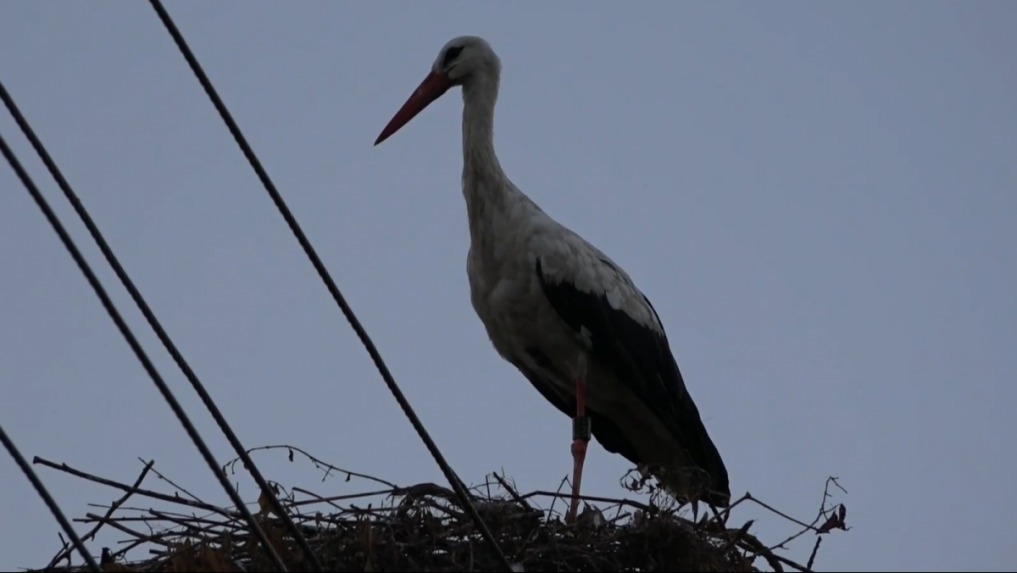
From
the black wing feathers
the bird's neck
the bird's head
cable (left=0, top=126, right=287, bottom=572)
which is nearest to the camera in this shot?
cable (left=0, top=126, right=287, bottom=572)

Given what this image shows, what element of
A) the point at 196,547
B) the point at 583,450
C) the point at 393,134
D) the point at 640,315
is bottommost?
the point at 196,547

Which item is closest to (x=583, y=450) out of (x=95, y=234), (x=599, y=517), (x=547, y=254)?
(x=547, y=254)

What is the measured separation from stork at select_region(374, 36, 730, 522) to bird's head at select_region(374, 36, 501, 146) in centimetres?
17

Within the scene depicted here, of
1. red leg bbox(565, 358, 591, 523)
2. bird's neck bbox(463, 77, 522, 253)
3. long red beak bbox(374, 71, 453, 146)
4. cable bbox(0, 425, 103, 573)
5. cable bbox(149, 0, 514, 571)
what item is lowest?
cable bbox(0, 425, 103, 573)

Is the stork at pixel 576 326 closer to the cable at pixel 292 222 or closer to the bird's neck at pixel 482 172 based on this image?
the bird's neck at pixel 482 172

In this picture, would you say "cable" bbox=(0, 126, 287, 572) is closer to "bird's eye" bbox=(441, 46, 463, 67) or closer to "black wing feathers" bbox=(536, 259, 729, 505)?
"black wing feathers" bbox=(536, 259, 729, 505)

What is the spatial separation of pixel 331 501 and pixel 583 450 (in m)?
2.02

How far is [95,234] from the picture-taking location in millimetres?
3605

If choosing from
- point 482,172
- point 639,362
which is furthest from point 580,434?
point 482,172

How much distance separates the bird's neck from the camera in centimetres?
676

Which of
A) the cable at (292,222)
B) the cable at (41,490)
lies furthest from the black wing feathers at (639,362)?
the cable at (41,490)

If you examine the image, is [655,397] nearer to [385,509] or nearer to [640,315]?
[640,315]

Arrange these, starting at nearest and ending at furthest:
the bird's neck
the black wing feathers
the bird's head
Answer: the black wing feathers
the bird's neck
the bird's head

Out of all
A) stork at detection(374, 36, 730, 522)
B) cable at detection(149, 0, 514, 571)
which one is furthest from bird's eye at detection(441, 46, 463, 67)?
cable at detection(149, 0, 514, 571)
